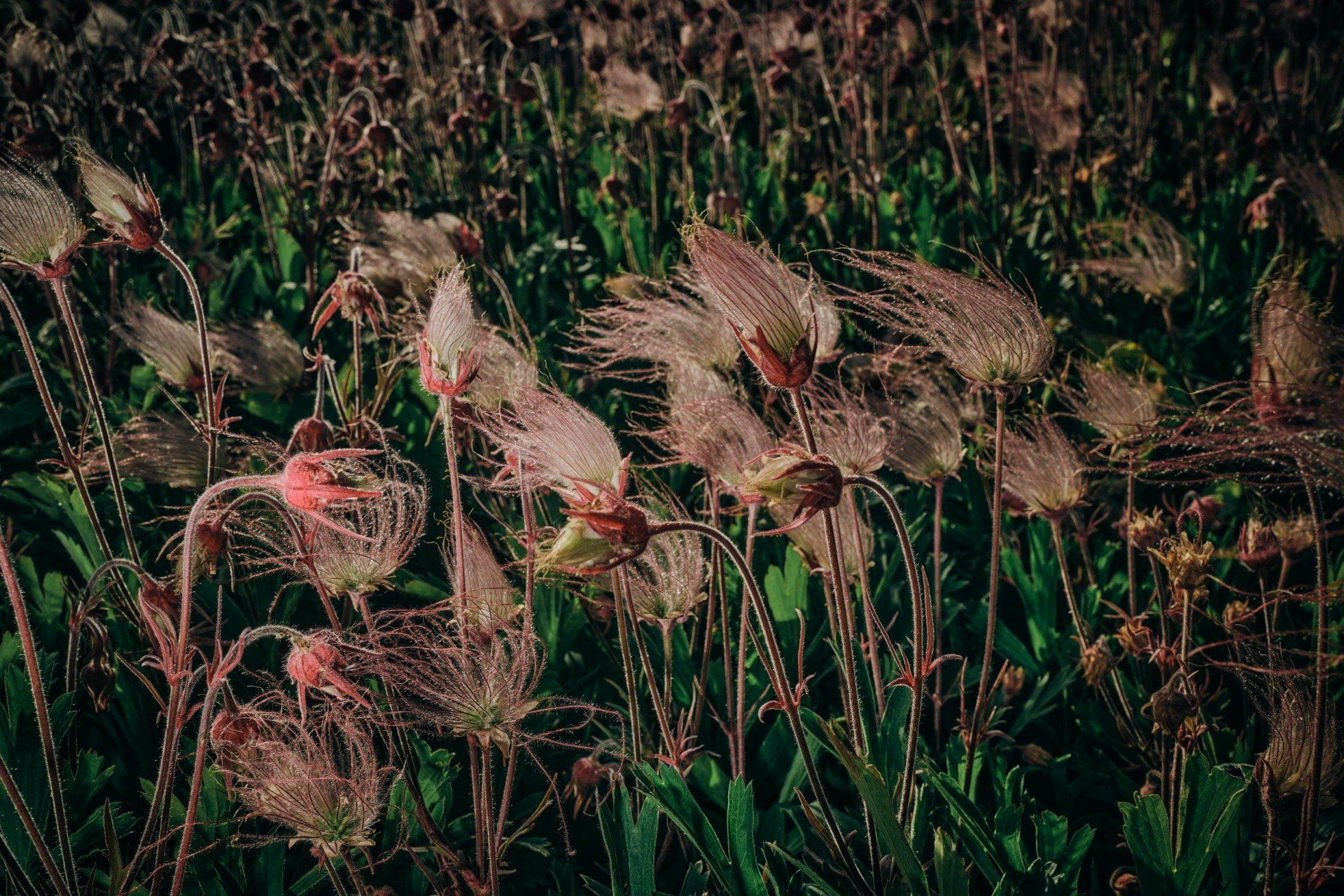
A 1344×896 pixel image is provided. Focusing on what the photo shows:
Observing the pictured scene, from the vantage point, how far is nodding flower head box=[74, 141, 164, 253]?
60.5 inches

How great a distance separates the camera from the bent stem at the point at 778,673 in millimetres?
990

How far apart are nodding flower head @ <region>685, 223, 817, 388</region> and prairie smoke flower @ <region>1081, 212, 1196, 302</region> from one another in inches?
89.5

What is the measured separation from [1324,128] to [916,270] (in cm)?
454

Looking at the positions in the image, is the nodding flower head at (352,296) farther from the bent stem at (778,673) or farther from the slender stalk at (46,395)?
the bent stem at (778,673)

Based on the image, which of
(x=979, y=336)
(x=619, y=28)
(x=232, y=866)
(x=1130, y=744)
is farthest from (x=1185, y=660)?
(x=619, y=28)

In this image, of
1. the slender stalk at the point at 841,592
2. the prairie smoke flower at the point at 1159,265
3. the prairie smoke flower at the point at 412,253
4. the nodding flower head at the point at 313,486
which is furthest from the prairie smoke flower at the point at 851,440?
the prairie smoke flower at the point at 1159,265

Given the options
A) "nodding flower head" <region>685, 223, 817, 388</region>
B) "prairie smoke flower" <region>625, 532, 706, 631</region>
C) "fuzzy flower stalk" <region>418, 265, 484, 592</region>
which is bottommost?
"prairie smoke flower" <region>625, 532, 706, 631</region>

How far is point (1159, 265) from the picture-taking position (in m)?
3.01

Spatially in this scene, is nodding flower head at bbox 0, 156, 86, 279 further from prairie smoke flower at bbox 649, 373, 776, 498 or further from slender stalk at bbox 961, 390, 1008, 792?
slender stalk at bbox 961, 390, 1008, 792

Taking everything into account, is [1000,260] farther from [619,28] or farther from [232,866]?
[619,28]

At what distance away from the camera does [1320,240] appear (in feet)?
12.1

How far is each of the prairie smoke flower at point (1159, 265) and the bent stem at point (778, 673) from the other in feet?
7.60

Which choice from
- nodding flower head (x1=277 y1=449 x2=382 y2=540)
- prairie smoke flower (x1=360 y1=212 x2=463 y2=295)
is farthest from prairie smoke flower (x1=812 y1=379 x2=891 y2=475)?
prairie smoke flower (x1=360 y1=212 x2=463 y2=295)

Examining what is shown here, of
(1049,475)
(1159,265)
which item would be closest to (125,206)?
(1049,475)
